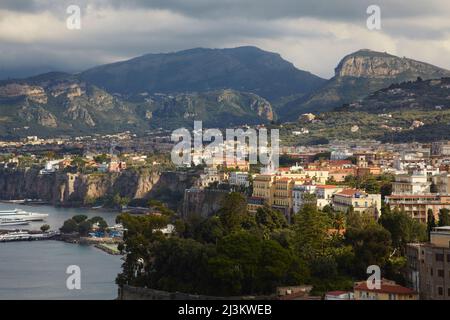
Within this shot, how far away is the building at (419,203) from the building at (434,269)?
36.9 feet

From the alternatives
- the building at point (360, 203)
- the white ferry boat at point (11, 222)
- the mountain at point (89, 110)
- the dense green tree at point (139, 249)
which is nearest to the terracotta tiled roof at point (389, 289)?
the dense green tree at point (139, 249)

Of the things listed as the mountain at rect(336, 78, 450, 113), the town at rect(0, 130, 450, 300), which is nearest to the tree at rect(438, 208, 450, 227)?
the town at rect(0, 130, 450, 300)

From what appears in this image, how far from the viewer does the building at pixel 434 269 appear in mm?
24906

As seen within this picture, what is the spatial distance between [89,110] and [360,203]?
14513 centimetres

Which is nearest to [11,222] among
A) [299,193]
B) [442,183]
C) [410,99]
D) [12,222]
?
[12,222]

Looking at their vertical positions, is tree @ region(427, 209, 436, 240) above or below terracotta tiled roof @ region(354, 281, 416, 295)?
above

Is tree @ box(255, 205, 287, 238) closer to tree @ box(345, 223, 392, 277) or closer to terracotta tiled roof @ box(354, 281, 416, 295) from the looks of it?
tree @ box(345, 223, 392, 277)

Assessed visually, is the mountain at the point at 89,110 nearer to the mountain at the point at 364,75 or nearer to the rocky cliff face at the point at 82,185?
the mountain at the point at 364,75

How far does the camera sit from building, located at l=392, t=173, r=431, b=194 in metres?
42.7

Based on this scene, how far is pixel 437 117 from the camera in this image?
92.8 m

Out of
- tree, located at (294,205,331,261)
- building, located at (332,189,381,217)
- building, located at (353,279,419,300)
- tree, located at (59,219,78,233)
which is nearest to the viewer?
building, located at (353,279,419,300)

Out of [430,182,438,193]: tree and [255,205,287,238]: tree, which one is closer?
[255,205,287,238]: tree

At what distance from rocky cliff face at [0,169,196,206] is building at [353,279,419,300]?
51.8 m

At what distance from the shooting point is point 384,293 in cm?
2505
